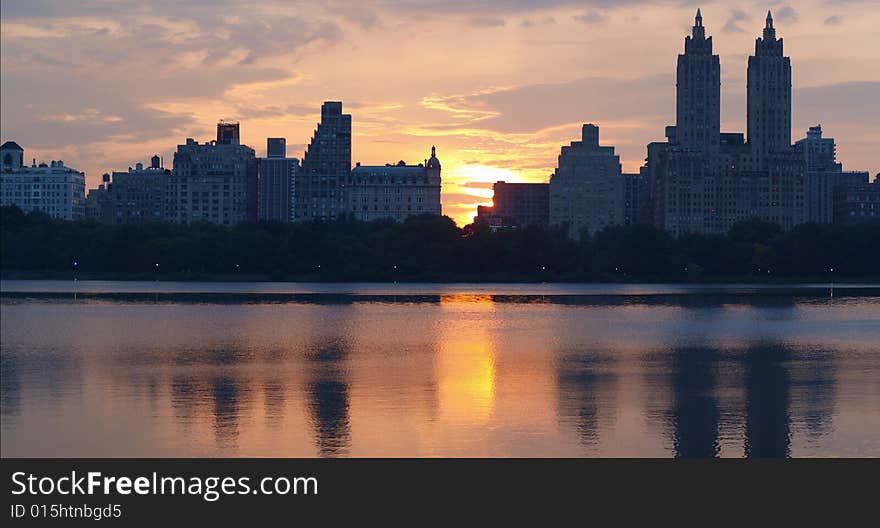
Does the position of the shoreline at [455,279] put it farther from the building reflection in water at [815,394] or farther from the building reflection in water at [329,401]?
the building reflection in water at [815,394]

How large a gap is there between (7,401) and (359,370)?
10827 mm

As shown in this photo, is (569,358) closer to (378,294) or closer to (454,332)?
(454,332)

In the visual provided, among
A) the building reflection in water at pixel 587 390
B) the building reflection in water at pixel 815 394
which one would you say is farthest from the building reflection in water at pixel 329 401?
the building reflection in water at pixel 815 394

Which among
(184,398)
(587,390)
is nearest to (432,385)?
(587,390)

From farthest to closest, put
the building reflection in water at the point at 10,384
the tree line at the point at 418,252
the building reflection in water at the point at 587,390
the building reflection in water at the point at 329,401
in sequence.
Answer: the tree line at the point at 418,252
the building reflection in water at the point at 10,384
the building reflection in water at the point at 587,390
the building reflection in water at the point at 329,401

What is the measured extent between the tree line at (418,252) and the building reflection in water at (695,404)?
84.1 m

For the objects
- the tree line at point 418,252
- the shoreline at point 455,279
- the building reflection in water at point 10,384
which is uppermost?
the tree line at point 418,252

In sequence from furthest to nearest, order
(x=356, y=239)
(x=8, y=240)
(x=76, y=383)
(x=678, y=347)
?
(x=356, y=239)
(x=8, y=240)
(x=678, y=347)
(x=76, y=383)

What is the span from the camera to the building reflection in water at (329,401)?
73.0ft

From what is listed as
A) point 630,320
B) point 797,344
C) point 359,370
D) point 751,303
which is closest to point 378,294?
point 751,303

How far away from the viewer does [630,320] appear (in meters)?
60.8

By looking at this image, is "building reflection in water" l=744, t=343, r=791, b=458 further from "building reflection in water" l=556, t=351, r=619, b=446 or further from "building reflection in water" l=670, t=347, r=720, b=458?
"building reflection in water" l=556, t=351, r=619, b=446

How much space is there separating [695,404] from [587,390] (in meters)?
3.33

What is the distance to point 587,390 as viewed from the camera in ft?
99.7
